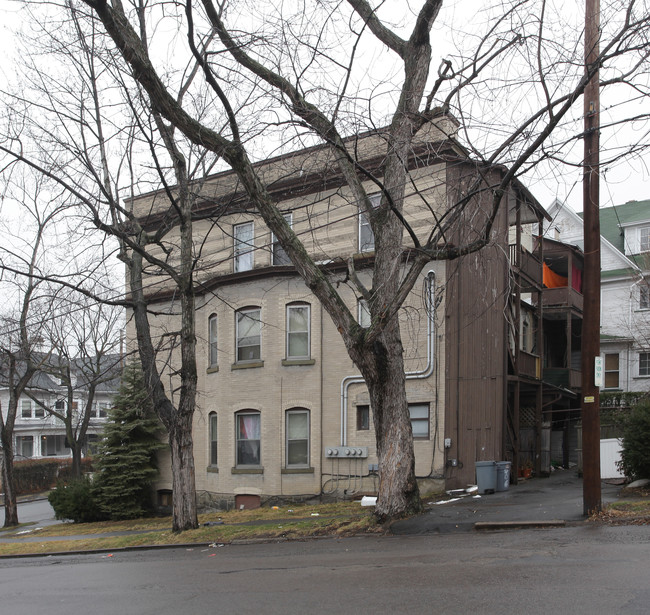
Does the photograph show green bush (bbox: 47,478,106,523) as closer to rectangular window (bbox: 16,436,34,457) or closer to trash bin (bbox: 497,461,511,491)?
trash bin (bbox: 497,461,511,491)

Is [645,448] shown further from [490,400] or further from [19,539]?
[19,539]

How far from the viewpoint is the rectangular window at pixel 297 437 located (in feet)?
68.4

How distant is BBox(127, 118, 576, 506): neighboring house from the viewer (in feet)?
62.2

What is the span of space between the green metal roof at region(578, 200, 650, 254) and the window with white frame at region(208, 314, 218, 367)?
21722mm

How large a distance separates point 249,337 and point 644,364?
18716 mm

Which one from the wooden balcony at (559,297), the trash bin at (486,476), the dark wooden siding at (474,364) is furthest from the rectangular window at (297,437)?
the wooden balcony at (559,297)

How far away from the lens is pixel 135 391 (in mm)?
24109

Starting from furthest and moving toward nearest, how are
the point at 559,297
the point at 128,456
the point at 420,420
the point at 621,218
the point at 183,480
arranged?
the point at 621,218, the point at 559,297, the point at 128,456, the point at 420,420, the point at 183,480

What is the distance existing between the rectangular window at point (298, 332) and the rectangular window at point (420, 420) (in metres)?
3.88

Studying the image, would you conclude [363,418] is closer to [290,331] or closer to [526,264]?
[290,331]

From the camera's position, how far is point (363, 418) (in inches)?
795

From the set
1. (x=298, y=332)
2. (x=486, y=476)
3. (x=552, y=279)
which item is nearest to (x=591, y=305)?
(x=486, y=476)

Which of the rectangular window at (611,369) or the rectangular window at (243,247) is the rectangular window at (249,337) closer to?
the rectangular window at (243,247)

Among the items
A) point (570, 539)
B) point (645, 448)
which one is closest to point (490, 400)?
point (645, 448)
